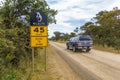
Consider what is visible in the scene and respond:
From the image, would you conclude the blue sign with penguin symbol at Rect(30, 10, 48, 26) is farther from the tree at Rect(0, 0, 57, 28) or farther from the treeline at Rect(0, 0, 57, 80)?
the tree at Rect(0, 0, 57, 28)

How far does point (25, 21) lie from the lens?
56.1ft

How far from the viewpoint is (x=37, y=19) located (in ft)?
40.5

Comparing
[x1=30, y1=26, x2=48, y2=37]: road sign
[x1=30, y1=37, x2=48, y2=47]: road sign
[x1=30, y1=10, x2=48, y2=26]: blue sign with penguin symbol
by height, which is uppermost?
[x1=30, y1=10, x2=48, y2=26]: blue sign with penguin symbol

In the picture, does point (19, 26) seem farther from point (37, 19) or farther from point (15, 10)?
point (37, 19)

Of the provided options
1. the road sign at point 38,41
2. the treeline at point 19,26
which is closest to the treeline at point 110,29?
the treeline at point 19,26

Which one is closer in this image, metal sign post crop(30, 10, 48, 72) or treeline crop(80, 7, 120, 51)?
metal sign post crop(30, 10, 48, 72)

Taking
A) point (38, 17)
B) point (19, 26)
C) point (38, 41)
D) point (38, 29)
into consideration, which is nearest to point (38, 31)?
point (38, 29)

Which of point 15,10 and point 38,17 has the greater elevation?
point 15,10

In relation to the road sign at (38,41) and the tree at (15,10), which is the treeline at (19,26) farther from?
the road sign at (38,41)

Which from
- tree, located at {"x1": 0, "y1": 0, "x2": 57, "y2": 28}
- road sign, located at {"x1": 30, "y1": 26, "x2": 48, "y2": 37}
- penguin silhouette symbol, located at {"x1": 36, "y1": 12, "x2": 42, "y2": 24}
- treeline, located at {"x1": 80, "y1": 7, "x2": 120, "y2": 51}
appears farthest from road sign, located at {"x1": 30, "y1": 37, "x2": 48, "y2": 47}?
treeline, located at {"x1": 80, "y1": 7, "x2": 120, "y2": 51}

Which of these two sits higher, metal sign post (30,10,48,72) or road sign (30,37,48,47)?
metal sign post (30,10,48,72)

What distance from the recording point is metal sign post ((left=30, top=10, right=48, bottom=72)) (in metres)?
12.3

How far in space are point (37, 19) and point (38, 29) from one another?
49cm

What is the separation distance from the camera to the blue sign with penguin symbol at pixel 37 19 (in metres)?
12.3
